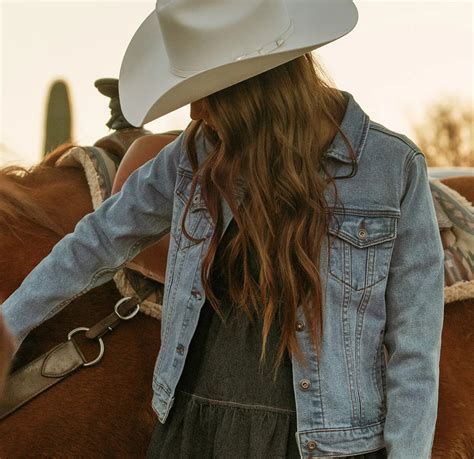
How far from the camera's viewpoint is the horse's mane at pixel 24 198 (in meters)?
1.91

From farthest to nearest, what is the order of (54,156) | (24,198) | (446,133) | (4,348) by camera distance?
(446,133), (54,156), (24,198), (4,348)

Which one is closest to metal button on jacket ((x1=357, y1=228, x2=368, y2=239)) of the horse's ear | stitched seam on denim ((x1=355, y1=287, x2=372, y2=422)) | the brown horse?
stitched seam on denim ((x1=355, y1=287, x2=372, y2=422))

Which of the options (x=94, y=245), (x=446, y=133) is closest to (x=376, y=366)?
(x=94, y=245)

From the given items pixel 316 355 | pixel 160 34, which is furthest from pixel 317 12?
pixel 316 355

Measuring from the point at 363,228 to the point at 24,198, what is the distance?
2.93 ft

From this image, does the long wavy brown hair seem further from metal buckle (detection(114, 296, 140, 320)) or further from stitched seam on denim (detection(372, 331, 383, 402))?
metal buckle (detection(114, 296, 140, 320))

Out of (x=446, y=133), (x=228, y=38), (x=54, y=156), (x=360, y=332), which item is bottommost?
(x=446, y=133)

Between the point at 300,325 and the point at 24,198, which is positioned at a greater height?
the point at 24,198

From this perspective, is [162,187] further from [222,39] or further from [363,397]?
[363,397]

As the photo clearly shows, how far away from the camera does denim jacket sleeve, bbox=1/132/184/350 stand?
5.22ft

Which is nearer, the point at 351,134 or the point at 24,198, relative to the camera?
the point at 351,134

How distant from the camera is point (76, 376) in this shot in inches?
72.5

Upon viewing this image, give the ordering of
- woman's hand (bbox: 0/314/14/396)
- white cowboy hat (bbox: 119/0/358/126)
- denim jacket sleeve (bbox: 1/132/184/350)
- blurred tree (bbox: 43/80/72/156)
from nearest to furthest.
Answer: woman's hand (bbox: 0/314/14/396)
white cowboy hat (bbox: 119/0/358/126)
denim jacket sleeve (bbox: 1/132/184/350)
blurred tree (bbox: 43/80/72/156)

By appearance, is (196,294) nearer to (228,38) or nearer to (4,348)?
(228,38)
